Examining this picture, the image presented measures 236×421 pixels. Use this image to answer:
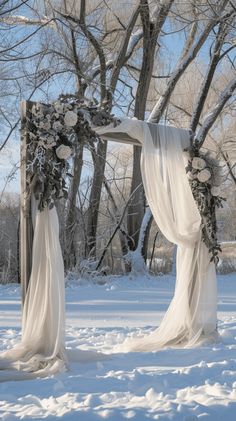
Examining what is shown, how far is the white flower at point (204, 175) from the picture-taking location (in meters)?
6.38

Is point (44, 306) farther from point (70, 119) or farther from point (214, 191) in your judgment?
point (214, 191)

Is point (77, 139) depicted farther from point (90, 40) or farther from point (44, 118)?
point (90, 40)

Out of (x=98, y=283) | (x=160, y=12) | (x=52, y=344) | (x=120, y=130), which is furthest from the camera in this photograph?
(x=160, y=12)

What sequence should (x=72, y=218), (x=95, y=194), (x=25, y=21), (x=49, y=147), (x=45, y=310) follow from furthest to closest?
(x=95, y=194) < (x=25, y=21) < (x=72, y=218) < (x=49, y=147) < (x=45, y=310)

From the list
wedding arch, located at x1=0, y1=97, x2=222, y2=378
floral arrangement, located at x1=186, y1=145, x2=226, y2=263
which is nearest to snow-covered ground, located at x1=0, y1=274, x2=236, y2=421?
wedding arch, located at x1=0, y1=97, x2=222, y2=378

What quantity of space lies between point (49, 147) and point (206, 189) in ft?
6.91

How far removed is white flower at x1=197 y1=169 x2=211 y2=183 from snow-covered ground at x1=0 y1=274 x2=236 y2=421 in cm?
181

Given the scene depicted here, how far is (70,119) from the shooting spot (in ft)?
17.6

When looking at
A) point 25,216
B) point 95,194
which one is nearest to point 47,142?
point 25,216

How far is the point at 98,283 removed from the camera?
1211 cm

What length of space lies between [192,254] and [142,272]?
702 cm

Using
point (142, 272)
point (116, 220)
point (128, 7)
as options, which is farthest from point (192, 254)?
point (128, 7)

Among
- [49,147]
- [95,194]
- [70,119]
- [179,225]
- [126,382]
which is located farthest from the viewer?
[95,194]

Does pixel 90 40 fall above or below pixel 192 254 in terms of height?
above
